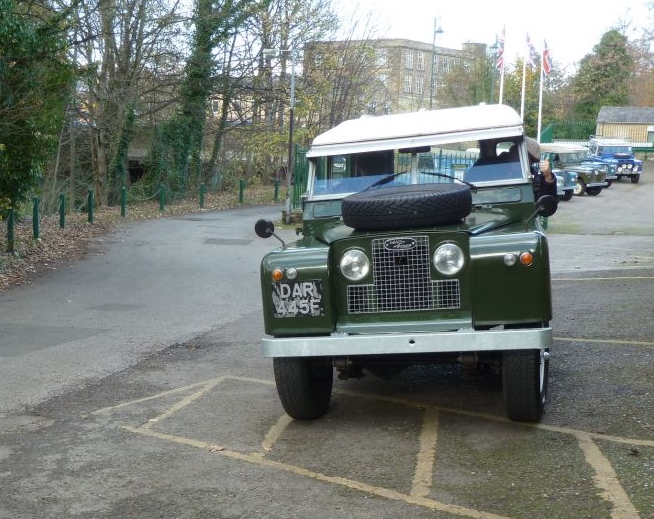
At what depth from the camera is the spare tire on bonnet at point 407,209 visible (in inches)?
238

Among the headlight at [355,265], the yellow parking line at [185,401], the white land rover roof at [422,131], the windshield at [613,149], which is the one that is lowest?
the yellow parking line at [185,401]

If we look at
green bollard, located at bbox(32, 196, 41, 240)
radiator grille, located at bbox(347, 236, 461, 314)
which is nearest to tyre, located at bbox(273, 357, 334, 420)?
radiator grille, located at bbox(347, 236, 461, 314)

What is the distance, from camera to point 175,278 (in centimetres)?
1509

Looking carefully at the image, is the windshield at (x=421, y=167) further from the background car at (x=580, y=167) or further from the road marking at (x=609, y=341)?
the background car at (x=580, y=167)

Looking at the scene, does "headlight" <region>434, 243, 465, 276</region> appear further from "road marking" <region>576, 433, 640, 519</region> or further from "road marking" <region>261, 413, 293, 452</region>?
"road marking" <region>261, 413, 293, 452</region>

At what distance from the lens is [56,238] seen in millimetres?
18703

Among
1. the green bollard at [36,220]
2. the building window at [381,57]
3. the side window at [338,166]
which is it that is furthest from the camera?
the building window at [381,57]

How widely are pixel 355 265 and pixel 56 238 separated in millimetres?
14056

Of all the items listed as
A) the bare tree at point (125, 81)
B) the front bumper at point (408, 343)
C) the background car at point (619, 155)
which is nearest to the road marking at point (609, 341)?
the front bumper at point (408, 343)

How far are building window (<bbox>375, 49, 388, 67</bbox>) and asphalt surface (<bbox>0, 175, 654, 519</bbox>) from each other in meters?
27.5

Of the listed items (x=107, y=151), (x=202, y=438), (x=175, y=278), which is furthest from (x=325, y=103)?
(x=202, y=438)

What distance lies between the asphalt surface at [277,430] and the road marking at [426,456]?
20 mm

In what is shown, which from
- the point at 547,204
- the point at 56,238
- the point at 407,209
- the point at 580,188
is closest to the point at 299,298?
the point at 407,209

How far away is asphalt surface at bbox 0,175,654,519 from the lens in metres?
4.93
